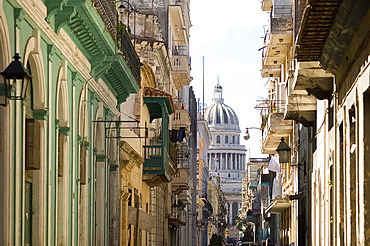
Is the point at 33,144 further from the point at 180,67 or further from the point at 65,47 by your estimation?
the point at 180,67

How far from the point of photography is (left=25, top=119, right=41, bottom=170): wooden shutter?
1456 centimetres

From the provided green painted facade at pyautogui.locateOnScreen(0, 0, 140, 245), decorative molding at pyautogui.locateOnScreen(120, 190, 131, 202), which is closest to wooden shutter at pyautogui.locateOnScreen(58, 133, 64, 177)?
green painted facade at pyautogui.locateOnScreen(0, 0, 140, 245)

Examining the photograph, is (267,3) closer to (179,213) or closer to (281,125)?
(281,125)

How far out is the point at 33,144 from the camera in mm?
14586

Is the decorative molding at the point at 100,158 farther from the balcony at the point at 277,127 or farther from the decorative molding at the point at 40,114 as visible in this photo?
the balcony at the point at 277,127

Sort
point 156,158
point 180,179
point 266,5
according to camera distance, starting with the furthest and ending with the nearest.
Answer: point 180,179 < point 266,5 < point 156,158

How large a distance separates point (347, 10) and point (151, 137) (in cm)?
2331

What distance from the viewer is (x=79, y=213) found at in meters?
19.2

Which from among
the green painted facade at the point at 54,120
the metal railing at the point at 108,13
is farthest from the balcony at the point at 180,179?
the metal railing at the point at 108,13

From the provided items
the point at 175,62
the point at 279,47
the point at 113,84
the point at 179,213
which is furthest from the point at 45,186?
the point at 179,213

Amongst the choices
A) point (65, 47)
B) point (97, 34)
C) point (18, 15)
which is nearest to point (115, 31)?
point (97, 34)

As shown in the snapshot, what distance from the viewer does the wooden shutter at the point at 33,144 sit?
14556 mm

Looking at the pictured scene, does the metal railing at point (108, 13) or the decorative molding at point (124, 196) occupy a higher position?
the metal railing at point (108, 13)

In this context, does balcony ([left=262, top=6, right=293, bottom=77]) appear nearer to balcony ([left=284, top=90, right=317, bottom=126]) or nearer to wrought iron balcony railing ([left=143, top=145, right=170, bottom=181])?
wrought iron balcony railing ([left=143, top=145, right=170, bottom=181])
